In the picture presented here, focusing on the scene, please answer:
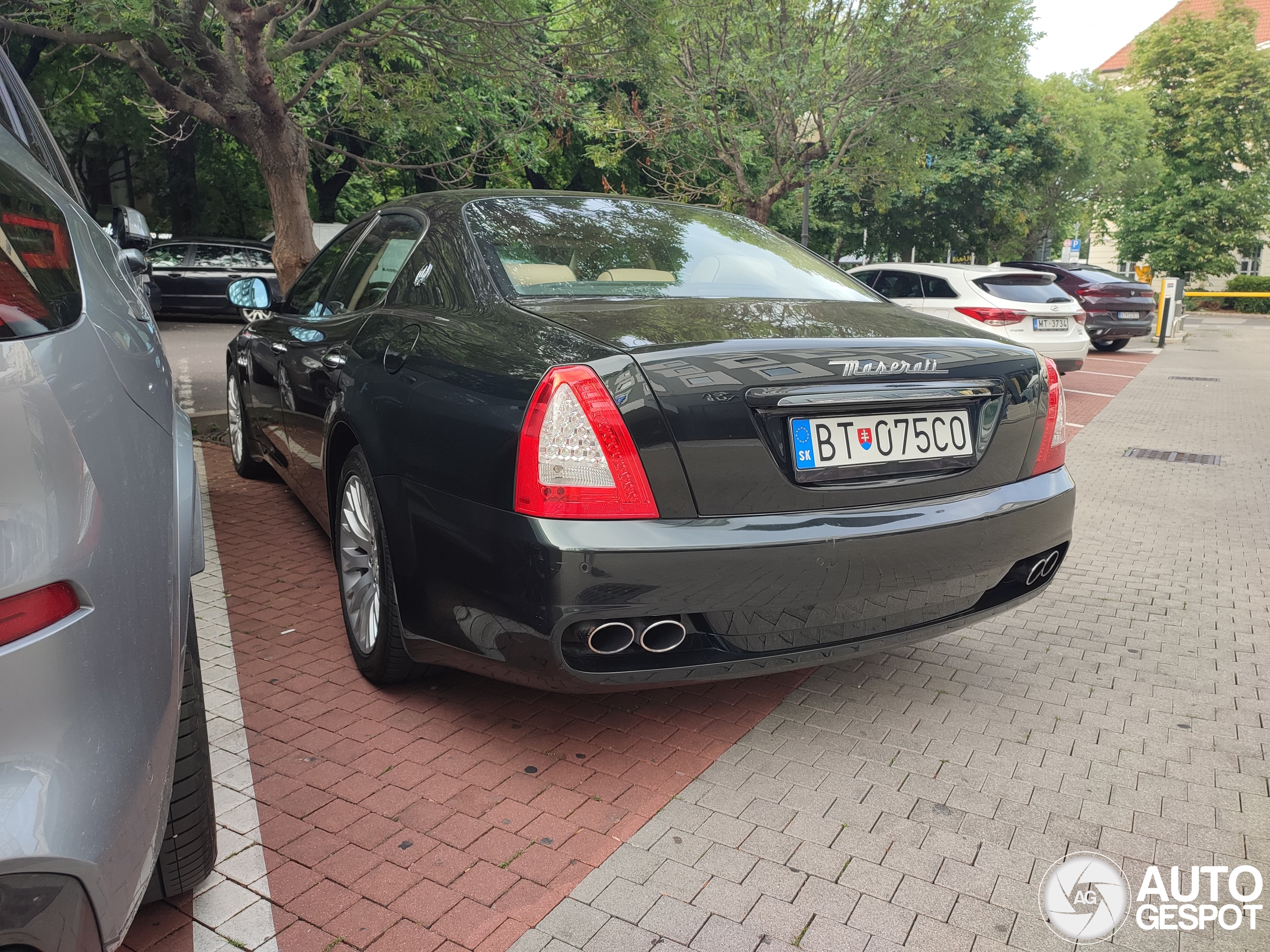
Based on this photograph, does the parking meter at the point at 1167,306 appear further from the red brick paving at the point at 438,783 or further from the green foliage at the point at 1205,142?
the red brick paving at the point at 438,783

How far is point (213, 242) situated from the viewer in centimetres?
1933

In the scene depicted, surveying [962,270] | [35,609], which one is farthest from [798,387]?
[962,270]

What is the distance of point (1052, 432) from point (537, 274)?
5.44ft

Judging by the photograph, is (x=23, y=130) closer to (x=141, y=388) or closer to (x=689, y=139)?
(x=141, y=388)

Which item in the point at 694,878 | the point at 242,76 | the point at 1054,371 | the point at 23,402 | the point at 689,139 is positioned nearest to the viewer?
the point at 23,402

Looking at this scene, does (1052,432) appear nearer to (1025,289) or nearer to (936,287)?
(936,287)

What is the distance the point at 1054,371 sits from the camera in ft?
10.6

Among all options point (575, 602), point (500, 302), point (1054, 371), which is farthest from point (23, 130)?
point (1054, 371)

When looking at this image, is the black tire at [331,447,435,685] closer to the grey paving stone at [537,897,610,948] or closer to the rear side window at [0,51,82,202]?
the grey paving stone at [537,897,610,948]

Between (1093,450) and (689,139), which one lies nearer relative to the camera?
(1093,450)

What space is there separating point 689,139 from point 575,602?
16.7 meters

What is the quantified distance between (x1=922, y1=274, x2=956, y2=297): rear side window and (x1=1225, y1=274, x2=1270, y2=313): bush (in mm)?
31473

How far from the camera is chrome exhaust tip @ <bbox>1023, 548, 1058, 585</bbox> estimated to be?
312 centimetres

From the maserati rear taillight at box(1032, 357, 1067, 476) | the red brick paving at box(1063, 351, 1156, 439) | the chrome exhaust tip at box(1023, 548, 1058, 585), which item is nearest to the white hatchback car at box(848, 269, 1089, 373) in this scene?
the red brick paving at box(1063, 351, 1156, 439)
